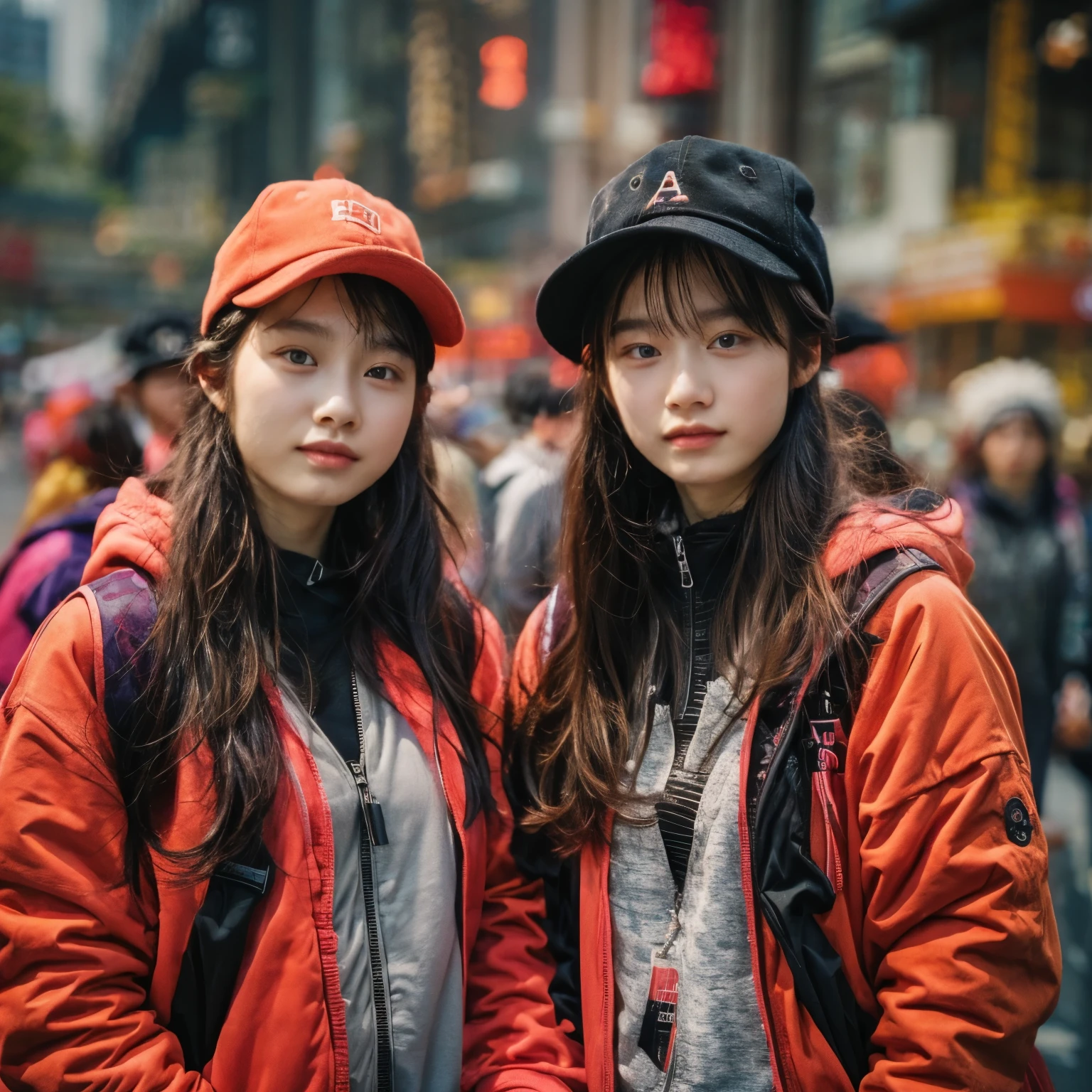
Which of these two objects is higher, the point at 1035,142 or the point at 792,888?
the point at 1035,142

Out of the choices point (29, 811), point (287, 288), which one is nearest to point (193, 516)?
point (287, 288)

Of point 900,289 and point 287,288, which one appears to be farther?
point 900,289

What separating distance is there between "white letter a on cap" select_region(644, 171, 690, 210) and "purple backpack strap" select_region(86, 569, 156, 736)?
3.47 ft

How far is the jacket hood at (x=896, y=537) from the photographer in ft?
5.60

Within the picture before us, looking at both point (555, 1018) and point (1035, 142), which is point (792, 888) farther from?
point (1035, 142)

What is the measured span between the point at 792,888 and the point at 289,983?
30.7 inches

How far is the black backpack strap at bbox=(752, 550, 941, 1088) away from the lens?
1607 mm

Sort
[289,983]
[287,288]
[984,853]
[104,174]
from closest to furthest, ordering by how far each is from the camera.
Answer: [984,853], [289,983], [287,288], [104,174]

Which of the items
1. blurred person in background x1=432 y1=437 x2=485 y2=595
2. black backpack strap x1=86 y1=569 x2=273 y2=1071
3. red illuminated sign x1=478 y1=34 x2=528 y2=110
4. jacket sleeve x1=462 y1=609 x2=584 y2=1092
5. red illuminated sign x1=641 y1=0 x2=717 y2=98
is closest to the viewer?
black backpack strap x1=86 y1=569 x2=273 y2=1071

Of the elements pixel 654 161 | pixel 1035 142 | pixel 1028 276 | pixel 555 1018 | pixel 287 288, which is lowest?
pixel 555 1018

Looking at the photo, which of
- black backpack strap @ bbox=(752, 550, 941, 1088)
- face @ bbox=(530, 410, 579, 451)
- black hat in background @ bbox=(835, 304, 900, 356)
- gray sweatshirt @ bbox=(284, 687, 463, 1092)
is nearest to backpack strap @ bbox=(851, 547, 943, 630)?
black backpack strap @ bbox=(752, 550, 941, 1088)

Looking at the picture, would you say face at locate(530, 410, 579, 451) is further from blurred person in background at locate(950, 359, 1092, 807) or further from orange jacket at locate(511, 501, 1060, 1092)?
orange jacket at locate(511, 501, 1060, 1092)

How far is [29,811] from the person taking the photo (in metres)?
1.56

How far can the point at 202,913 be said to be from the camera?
164cm
